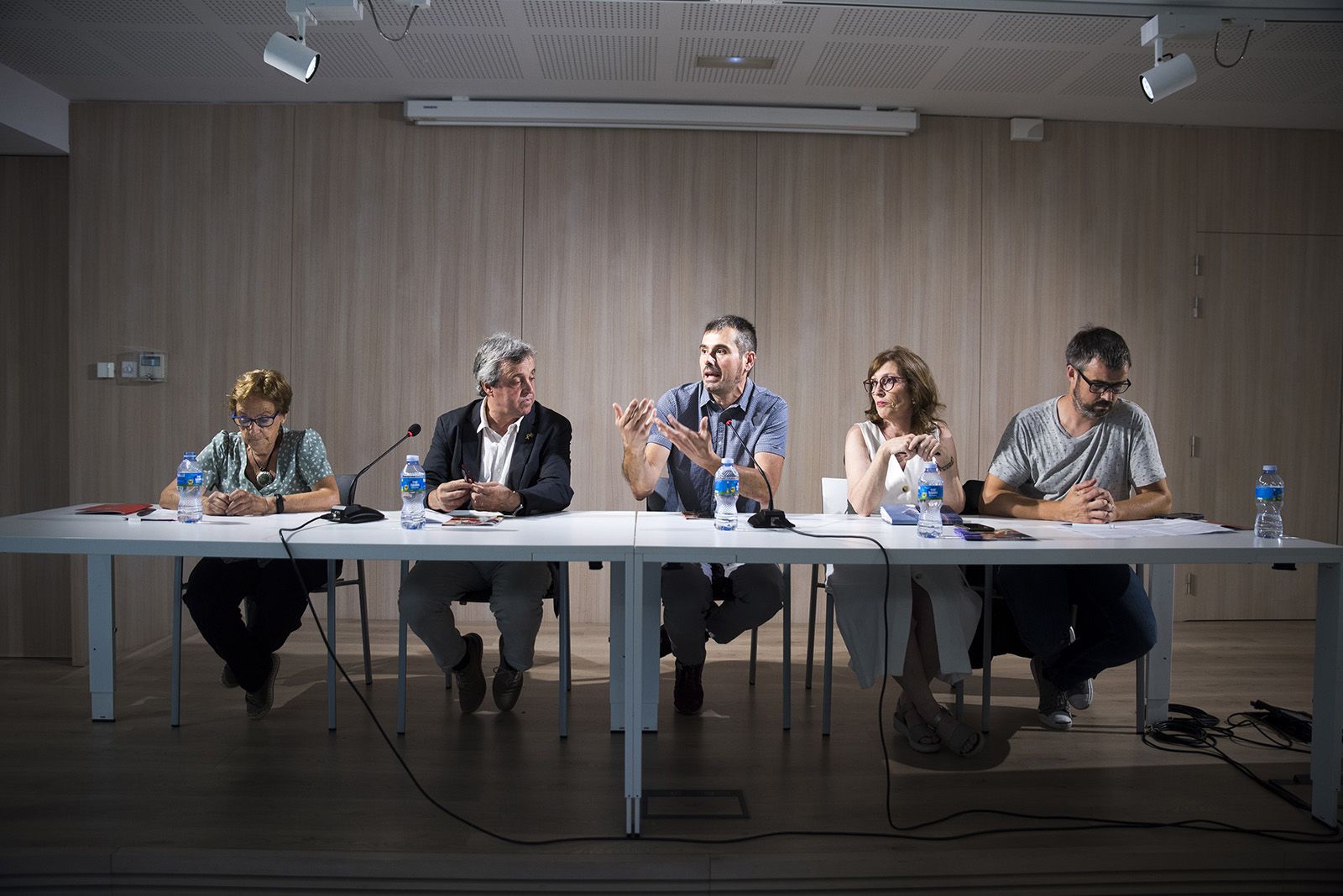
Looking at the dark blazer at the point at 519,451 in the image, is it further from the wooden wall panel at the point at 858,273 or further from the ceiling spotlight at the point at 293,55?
the wooden wall panel at the point at 858,273

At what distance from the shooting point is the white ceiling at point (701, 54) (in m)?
3.46

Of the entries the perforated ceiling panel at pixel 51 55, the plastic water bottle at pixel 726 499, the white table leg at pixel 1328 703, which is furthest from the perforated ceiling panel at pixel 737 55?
the white table leg at pixel 1328 703

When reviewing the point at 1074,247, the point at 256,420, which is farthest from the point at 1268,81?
the point at 256,420

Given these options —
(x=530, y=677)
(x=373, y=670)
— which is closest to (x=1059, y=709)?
(x=530, y=677)

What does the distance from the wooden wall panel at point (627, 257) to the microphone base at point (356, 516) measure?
1.83 m

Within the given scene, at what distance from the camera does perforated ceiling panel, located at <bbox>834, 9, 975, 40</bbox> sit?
11.3 ft

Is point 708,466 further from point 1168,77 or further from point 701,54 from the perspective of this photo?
point 1168,77

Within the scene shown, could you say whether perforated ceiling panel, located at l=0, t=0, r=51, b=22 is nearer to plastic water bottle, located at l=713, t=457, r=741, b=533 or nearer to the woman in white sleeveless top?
plastic water bottle, located at l=713, t=457, r=741, b=533

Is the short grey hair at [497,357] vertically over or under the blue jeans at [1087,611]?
over

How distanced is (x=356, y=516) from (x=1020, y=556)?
1.80m

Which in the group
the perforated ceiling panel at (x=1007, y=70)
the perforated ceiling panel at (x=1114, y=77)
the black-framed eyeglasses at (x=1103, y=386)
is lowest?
the black-framed eyeglasses at (x=1103, y=386)

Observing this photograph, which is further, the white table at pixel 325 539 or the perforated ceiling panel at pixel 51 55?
the perforated ceiling panel at pixel 51 55

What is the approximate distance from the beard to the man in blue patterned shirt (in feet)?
3.04

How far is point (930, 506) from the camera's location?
248 centimetres
